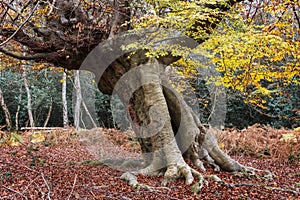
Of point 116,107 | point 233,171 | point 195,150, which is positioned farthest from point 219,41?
point 116,107

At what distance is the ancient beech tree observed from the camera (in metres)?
5.68

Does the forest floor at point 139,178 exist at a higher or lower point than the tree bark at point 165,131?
lower

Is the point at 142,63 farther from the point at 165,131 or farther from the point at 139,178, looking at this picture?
the point at 139,178

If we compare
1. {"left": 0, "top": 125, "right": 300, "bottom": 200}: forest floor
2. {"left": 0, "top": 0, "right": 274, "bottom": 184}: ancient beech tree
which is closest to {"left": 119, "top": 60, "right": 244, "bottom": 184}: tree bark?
{"left": 0, "top": 0, "right": 274, "bottom": 184}: ancient beech tree

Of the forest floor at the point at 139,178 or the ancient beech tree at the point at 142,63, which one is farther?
the ancient beech tree at the point at 142,63

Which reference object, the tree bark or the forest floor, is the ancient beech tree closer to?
the tree bark

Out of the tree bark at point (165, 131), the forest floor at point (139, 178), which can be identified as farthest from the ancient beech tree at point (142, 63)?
the forest floor at point (139, 178)

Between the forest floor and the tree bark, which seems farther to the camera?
the tree bark

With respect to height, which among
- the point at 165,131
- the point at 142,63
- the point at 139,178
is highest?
the point at 142,63

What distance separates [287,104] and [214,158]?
8981mm

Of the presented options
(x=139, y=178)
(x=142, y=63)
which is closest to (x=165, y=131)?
(x=139, y=178)

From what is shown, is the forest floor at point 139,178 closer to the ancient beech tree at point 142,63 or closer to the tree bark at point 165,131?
the tree bark at point 165,131

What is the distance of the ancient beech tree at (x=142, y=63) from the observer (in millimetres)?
5680

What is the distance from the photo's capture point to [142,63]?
19.9ft
